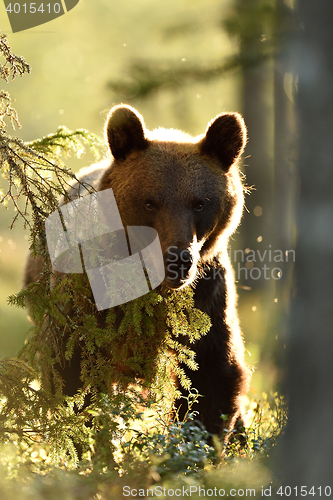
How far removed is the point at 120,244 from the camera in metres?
3.46

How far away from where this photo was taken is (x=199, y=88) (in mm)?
9922

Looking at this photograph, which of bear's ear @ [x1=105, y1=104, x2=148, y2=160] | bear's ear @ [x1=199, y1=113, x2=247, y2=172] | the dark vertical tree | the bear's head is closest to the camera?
the dark vertical tree

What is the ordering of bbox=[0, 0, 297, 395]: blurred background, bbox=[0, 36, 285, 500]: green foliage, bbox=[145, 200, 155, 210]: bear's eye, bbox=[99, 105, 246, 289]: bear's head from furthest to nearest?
bbox=[0, 0, 297, 395]: blurred background < bbox=[145, 200, 155, 210]: bear's eye < bbox=[99, 105, 246, 289]: bear's head < bbox=[0, 36, 285, 500]: green foliage

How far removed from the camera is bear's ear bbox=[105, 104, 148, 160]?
11.6ft

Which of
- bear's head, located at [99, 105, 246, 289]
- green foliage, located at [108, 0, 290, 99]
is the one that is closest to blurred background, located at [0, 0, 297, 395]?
green foliage, located at [108, 0, 290, 99]

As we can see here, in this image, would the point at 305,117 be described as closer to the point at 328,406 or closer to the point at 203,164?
the point at 203,164

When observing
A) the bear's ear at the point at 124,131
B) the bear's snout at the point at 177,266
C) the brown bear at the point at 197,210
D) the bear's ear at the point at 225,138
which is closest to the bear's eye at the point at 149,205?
the brown bear at the point at 197,210

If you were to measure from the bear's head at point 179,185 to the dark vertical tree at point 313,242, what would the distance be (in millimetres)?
776

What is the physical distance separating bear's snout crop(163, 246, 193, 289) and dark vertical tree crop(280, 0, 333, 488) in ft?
2.36

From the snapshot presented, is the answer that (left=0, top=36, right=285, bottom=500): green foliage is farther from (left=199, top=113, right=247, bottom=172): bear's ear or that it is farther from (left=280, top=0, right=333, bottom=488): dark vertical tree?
(left=199, top=113, right=247, bottom=172): bear's ear

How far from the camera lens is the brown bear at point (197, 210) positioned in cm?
331

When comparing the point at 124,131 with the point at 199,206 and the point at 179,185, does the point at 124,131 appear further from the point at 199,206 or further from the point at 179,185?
the point at 199,206

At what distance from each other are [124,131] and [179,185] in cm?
66

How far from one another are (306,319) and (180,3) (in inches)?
345
